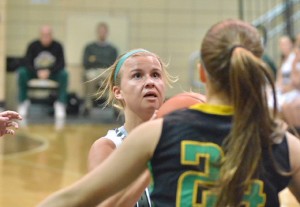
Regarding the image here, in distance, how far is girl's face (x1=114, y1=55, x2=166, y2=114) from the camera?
2.48 meters

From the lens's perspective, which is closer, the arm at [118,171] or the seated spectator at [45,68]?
the arm at [118,171]

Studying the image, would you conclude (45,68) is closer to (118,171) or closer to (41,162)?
(41,162)

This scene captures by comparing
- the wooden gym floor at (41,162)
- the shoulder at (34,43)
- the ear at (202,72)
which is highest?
the ear at (202,72)

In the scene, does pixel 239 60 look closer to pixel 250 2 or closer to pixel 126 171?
pixel 126 171

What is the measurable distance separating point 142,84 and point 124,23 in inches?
401

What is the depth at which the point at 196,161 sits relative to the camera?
1.70 m

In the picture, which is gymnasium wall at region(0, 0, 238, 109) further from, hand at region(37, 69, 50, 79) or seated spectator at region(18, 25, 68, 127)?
hand at region(37, 69, 50, 79)

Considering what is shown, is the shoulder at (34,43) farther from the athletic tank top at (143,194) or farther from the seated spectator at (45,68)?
the athletic tank top at (143,194)

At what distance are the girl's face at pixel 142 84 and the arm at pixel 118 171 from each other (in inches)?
30.0

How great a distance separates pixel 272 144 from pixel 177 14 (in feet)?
36.9

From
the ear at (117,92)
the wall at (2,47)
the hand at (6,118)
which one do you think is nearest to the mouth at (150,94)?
the ear at (117,92)

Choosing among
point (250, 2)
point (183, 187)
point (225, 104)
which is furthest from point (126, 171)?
point (250, 2)

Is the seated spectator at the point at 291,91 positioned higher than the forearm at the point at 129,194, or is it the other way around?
the forearm at the point at 129,194

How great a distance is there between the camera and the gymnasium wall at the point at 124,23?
40.7ft
